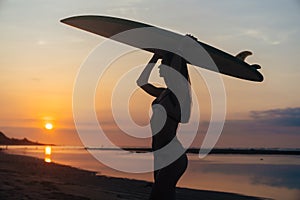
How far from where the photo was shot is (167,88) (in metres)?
5.54

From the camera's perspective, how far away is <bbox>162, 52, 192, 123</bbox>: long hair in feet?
18.1

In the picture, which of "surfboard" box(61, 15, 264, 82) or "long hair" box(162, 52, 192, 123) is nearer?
"long hair" box(162, 52, 192, 123)

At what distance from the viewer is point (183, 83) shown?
18.1ft

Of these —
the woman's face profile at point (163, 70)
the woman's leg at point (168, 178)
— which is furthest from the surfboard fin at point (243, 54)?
the woman's leg at point (168, 178)

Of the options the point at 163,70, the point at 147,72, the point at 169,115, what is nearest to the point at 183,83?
the point at 163,70

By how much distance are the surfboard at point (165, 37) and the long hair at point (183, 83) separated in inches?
7.8

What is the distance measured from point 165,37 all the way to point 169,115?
887mm

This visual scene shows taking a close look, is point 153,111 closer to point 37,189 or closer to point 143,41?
point 143,41

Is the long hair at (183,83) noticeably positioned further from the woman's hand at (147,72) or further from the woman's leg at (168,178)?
the woman's leg at (168,178)

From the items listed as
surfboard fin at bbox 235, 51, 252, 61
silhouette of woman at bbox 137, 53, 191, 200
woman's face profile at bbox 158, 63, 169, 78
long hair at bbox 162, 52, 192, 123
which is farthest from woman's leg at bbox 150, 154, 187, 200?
surfboard fin at bbox 235, 51, 252, 61

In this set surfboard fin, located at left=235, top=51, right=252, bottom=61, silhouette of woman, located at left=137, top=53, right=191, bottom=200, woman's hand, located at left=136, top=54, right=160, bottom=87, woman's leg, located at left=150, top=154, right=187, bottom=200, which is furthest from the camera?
surfboard fin, located at left=235, top=51, right=252, bottom=61

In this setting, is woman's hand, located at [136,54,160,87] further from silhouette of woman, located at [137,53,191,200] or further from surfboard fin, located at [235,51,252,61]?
surfboard fin, located at [235,51,252,61]

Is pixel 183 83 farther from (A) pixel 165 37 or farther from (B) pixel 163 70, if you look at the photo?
(A) pixel 165 37

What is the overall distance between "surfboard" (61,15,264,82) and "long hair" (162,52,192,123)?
20 centimetres
